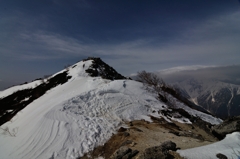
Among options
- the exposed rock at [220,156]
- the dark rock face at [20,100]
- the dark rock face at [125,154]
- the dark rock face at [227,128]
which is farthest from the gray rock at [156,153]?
the dark rock face at [20,100]

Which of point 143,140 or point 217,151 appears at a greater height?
point 217,151

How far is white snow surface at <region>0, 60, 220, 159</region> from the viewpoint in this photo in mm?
9797

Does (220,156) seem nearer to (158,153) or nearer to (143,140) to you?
(158,153)

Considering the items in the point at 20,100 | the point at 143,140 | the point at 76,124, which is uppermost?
the point at 20,100

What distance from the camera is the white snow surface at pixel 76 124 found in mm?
9797

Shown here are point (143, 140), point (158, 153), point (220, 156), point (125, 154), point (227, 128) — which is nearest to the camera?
point (220, 156)

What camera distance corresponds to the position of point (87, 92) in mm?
18344

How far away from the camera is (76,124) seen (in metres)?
12.2

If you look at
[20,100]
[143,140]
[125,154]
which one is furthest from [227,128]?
[20,100]

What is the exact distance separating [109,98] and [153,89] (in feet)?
29.4

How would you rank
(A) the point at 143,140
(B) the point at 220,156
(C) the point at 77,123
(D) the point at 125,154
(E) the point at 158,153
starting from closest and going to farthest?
1. (B) the point at 220,156
2. (E) the point at 158,153
3. (D) the point at 125,154
4. (A) the point at 143,140
5. (C) the point at 77,123

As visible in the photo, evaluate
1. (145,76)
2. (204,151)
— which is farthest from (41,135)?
(145,76)

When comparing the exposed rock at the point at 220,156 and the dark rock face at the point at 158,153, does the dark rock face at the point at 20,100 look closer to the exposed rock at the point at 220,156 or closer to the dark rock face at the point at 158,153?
the dark rock face at the point at 158,153

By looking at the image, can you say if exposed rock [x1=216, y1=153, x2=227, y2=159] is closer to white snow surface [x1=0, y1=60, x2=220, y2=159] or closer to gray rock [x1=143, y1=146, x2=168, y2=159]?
gray rock [x1=143, y1=146, x2=168, y2=159]
